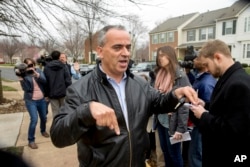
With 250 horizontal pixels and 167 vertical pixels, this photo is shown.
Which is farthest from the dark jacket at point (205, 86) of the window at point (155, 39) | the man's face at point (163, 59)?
the window at point (155, 39)

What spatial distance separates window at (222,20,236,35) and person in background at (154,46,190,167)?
1113 inches

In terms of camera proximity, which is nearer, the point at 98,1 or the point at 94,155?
the point at 94,155

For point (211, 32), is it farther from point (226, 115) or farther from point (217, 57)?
point (226, 115)

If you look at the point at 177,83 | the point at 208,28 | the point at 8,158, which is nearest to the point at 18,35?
the point at 177,83

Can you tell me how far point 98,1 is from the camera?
18.1 feet

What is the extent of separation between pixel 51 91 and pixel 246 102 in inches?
168

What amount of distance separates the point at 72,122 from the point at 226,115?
1374mm

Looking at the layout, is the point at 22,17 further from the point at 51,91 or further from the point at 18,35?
the point at 51,91

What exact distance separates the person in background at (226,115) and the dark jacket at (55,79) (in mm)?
3703

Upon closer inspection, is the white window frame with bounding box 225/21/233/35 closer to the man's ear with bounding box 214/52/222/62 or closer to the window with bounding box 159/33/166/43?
the window with bounding box 159/33/166/43

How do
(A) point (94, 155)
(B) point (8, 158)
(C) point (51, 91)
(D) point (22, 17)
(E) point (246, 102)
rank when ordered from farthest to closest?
1. (D) point (22, 17)
2. (C) point (51, 91)
3. (E) point (246, 102)
4. (A) point (94, 155)
5. (B) point (8, 158)

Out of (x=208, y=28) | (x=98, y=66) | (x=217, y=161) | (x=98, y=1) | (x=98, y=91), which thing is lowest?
(x=217, y=161)

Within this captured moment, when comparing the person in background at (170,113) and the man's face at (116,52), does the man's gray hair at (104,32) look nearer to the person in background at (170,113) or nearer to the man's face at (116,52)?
the man's face at (116,52)

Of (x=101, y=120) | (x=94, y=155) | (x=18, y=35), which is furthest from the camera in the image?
(x=18, y=35)
